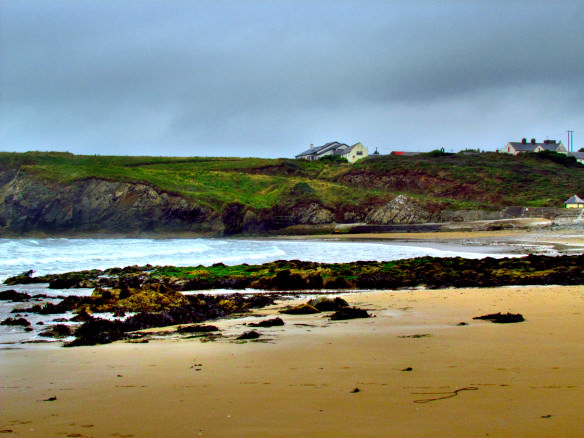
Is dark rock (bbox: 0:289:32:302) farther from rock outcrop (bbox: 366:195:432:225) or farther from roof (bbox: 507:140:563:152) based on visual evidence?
roof (bbox: 507:140:563:152)

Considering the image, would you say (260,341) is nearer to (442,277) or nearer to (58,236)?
(442,277)

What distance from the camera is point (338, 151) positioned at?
110938 mm

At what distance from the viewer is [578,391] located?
4461 millimetres

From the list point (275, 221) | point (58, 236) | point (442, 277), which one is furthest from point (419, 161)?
point (442, 277)

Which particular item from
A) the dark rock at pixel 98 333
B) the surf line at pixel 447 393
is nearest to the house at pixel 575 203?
the dark rock at pixel 98 333

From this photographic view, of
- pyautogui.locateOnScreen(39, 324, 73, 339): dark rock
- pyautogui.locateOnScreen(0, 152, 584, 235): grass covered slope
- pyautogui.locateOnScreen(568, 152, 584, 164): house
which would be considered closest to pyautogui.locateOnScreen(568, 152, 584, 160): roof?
pyautogui.locateOnScreen(568, 152, 584, 164): house

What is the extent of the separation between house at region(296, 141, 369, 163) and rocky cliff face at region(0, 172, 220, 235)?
47463mm

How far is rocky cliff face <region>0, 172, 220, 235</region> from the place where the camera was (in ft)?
199

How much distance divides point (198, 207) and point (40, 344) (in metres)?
55.3

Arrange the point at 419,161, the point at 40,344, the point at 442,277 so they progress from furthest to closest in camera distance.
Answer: the point at 419,161, the point at 442,277, the point at 40,344

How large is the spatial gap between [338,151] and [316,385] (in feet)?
353

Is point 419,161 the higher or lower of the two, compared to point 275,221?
higher

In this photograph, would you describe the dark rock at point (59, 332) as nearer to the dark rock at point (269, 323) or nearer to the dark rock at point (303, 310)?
the dark rock at point (269, 323)

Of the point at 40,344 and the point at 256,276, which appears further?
the point at 256,276
